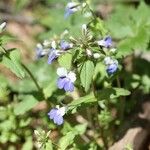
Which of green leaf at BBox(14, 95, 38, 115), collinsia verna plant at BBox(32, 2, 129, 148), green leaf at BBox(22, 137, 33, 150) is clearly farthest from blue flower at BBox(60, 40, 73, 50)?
green leaf at BBox(22, 137, 33, 150)

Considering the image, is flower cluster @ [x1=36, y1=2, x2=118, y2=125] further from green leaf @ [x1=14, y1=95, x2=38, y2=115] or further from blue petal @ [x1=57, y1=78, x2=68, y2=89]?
green leaf @ [x1=14, y1=95, x2=38, y2=115]

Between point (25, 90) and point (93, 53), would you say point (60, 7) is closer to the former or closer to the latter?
point (25, 90)

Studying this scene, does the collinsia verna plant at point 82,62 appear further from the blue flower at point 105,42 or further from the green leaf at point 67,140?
the green leaf at point 67,140

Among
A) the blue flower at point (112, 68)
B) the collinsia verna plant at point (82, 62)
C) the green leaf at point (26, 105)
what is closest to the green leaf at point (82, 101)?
the collinsia verna plant at point (82, 62)

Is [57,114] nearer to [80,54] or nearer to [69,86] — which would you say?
[69,86]

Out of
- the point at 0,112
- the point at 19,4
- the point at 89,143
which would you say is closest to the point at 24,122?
the point at 0,112

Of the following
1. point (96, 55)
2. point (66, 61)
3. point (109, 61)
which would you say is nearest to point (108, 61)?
point (109, 61)

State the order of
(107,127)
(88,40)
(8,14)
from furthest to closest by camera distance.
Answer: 1. (8,14)
2. (107,127)
3. (88,40)
